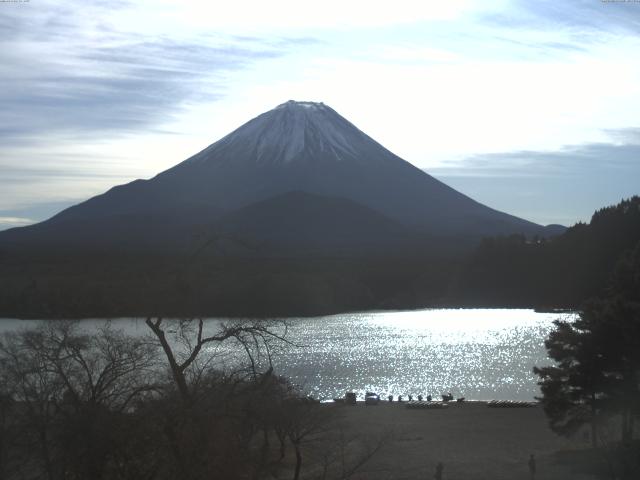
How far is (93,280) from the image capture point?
35.3 m

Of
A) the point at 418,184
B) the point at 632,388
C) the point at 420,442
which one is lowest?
the point at 420,442

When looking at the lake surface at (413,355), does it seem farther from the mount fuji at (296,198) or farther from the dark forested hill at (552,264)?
the mount fuji at (296,198)

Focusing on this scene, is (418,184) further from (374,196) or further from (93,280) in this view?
(93,280)

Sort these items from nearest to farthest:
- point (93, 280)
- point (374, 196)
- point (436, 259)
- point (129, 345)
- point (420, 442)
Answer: point (129, 345) < point (420, 442) < point (93, 280) < point (436, 259) < point (374, 196)

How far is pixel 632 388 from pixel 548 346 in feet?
6.42

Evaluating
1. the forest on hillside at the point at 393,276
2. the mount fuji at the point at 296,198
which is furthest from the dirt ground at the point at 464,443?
the mount fuji at the point at 296,198

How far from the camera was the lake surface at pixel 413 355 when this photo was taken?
25.9 m

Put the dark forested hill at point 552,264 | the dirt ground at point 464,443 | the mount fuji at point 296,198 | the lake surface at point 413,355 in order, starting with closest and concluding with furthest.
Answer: the dirt ground at point 464,443
the lake surface at point 413,355
the dark forested hill at point 552,264
the mount fuji at point 296,198

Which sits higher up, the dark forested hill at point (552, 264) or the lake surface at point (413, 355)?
the dark forested hill at point (552, 264)

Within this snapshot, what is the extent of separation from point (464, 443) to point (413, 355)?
63.2ft

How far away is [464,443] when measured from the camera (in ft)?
53.1

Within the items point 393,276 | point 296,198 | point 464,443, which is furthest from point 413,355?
point 296,198

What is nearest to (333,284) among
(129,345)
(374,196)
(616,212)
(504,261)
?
(504,261)

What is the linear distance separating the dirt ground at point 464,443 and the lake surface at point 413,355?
8.59 feet
